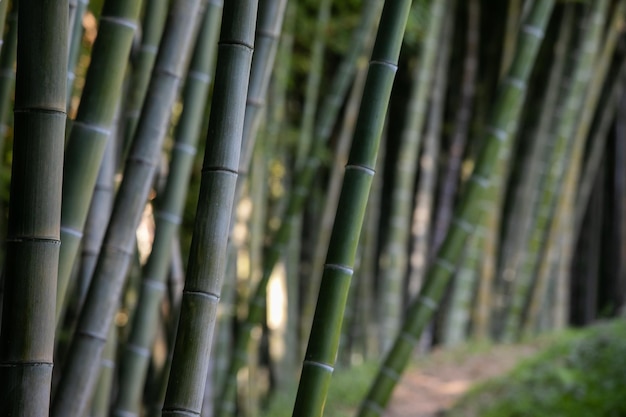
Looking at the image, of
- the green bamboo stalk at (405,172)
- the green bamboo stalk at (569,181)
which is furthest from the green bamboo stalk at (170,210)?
the green bamboo stalk at (569,181)

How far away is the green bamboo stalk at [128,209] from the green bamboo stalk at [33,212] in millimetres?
559

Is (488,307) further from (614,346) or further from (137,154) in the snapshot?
(137,154)

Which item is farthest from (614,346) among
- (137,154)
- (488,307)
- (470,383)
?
(137,154)

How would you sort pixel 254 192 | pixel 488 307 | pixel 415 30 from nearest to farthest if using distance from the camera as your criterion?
pixel 254 192, pixel 415 30, pixel 488 307

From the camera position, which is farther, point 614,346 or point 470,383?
point 470,383

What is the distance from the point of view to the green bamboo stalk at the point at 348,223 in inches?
63.0

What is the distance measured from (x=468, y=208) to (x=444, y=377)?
10.8 ft

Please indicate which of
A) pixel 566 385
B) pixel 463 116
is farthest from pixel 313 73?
pixel 566 385

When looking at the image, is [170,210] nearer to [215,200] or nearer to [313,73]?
[215,200]

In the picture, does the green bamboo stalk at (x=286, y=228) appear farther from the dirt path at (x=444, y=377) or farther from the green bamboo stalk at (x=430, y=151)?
the green bamboo stalk at (x=430, y=151)

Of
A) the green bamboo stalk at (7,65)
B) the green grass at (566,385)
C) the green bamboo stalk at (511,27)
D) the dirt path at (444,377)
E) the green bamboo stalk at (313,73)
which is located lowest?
the dirt path at (444,377)

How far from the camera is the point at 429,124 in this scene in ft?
21.7

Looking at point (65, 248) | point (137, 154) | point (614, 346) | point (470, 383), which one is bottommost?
point (470, 383)

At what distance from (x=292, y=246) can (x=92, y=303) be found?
418 centimetres
